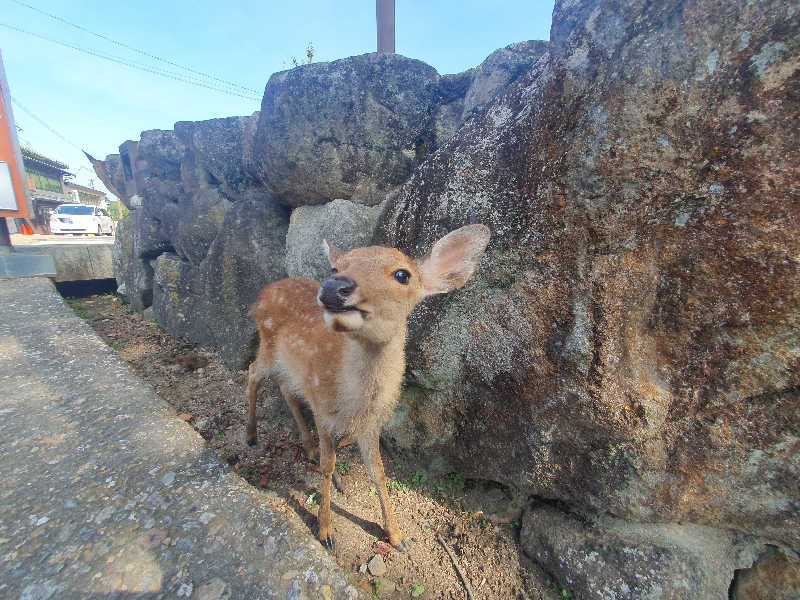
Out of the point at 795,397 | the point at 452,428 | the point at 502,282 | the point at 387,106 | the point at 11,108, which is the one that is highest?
the point at 11,108

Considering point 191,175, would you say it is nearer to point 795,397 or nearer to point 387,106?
point 387,106

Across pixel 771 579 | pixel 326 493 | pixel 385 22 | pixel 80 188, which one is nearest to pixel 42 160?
pixel 80 188

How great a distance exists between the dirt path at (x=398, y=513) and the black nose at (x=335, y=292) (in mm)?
1291

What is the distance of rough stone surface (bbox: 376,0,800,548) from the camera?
147cm

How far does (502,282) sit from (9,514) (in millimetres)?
2611

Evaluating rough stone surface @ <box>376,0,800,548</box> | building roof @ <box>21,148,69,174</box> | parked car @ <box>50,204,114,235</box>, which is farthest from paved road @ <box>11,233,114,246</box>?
rough stone surface @ <box>376,0,800,548</box>

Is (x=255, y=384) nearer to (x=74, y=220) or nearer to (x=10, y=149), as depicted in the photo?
(x=10, y=149)

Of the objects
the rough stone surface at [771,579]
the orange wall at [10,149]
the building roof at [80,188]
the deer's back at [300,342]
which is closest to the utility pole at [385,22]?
the deer's back at [300,342]

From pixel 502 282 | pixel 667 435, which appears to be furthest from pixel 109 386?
pixel 667 435

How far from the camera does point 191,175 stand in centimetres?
488

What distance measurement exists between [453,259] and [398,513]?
5.65 feet

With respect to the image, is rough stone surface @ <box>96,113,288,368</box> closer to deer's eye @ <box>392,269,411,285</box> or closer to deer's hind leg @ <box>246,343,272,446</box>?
deer's hind leg @ <box>246,343,272,446</box>

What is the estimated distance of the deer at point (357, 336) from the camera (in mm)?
1648

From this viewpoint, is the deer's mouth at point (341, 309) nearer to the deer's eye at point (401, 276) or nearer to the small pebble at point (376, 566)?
the deer's eye at point (401, 276)
